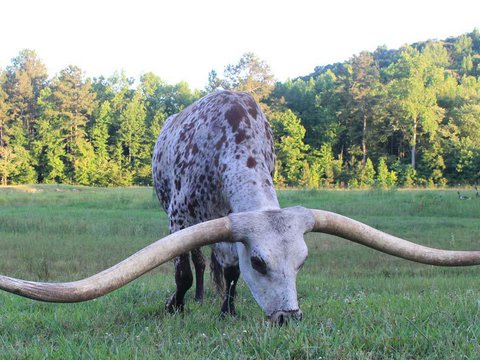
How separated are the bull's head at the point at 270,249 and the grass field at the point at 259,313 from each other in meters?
0.22

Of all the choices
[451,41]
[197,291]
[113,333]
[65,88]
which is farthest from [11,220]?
[451,41]

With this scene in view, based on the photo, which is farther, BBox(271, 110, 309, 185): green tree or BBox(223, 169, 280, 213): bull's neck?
BBox(271, 110, 309, 185): green tree

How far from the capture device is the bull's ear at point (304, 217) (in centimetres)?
336

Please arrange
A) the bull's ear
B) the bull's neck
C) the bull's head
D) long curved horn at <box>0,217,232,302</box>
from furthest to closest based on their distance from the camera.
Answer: the bull's neck < the bull's ear < the bull's head < long curved horn at <box>0,217,232,302</box>

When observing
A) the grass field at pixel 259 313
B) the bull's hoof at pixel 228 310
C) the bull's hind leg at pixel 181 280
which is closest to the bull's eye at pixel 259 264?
the grass field at pixel 259 313

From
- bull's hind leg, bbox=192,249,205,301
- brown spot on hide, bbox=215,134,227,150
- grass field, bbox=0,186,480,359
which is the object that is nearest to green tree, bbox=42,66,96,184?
grass field, bbox=0,186,480,359

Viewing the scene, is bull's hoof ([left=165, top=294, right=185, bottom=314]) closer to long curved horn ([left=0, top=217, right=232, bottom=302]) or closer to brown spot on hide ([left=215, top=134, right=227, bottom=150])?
brown spot on hide ([left=215, top=134, right=227, bottom=150])

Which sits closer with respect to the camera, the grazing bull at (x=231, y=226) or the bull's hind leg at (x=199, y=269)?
the grazing bull at (x=231, y=226)

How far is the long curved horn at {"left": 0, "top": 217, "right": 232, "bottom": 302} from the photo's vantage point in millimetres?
2510

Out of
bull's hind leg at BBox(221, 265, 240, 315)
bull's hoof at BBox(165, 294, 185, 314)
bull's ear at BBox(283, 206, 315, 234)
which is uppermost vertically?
bull's ear at BBox(283, 206, 315, 234)

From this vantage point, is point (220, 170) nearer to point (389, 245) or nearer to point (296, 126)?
point (389, 245)

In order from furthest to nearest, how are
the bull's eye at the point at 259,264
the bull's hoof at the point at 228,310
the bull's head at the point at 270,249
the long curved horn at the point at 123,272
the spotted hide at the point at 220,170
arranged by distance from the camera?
the bull's hoof at the point at 228,310, the spotted hide at the point at 220,170, the bull's eye at the point at 259,264, the bull's head at the point at 270,249, the long curved horn at the point at 123,272

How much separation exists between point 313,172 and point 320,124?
39.6 feet

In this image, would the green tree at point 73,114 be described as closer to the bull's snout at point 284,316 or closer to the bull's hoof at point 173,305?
the bull's hoof at point 173,305
